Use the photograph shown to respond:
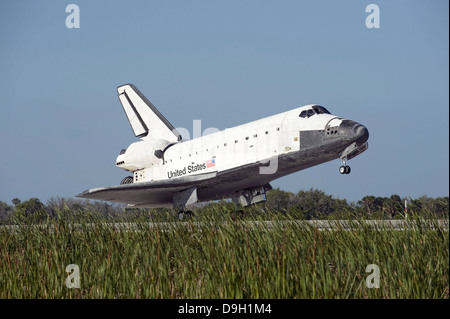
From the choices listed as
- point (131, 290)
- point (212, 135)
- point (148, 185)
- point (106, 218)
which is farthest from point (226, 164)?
point (131, 290)

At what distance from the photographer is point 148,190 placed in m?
24.7

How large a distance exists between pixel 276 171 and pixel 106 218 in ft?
27.1

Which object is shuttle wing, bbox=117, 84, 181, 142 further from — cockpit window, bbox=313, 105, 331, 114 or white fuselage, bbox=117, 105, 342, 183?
cockpit window, bbox=313, 105, 331, 114

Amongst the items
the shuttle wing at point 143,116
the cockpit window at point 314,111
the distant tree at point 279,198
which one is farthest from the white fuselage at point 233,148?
the distant tree at point 279,198

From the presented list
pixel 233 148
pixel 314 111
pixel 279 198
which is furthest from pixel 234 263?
pixel 279 198

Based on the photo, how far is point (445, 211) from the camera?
1287cm

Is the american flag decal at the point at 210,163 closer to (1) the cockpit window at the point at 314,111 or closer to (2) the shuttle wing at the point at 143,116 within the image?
(1) the cockpit window at the point at 314,111

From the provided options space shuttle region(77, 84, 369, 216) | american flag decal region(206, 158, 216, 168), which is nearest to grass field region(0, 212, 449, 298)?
space shuttle region(77, 84, 369, 216)

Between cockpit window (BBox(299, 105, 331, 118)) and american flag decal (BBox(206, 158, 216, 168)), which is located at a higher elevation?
cockpit window (BBox(299, 105, 331, 118))

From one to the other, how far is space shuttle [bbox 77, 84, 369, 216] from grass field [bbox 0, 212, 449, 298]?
726 cm

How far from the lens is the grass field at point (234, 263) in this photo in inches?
395

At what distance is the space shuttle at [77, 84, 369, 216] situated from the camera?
1989 cm

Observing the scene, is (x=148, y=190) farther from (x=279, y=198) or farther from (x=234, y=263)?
(x=279, y=198)

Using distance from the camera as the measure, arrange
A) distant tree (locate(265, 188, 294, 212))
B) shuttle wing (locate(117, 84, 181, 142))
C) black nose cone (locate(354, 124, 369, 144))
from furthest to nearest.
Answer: distant tree (locate(265, 188, 294, 212)) → shuttle wing (locate(117, 84, 181, 142)) → black nose cone (locate(354, 124, 369, 144))
